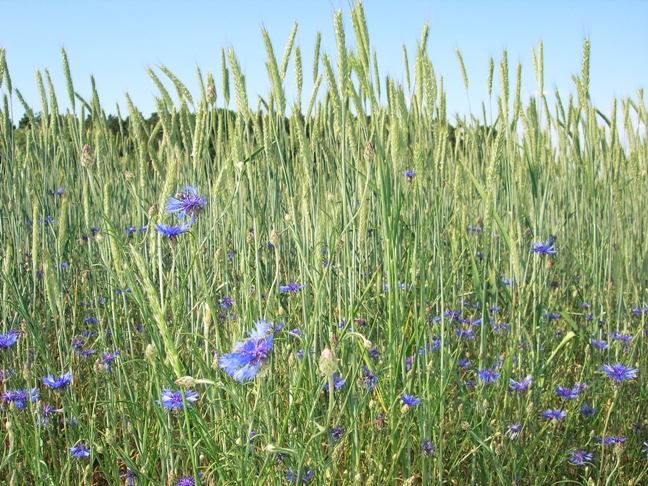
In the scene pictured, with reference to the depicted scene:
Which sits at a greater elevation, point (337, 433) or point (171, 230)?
point (171, 230)

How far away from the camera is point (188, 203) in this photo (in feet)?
3.90

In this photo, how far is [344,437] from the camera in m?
1.17

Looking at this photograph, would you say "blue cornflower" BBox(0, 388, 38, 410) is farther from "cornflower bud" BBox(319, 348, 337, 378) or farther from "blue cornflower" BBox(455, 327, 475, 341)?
"blue cornflower" BBox(455, 327, 475, 341)

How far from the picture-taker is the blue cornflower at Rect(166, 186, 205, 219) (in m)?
1.18

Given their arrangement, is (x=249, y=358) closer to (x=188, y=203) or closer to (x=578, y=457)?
(x=188, y=203)

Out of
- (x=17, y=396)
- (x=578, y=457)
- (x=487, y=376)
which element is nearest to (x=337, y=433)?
(x=487, y=376)

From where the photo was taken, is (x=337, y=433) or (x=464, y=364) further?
(x=464, y=364)

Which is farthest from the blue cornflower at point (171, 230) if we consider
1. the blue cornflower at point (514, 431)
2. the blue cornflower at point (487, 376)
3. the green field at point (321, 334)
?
the blue cornflower at point (514, 431)

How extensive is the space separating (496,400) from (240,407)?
0.73 metres

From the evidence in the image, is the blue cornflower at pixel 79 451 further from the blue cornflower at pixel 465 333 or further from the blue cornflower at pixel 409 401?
the blue cornflower at pixel 465 333

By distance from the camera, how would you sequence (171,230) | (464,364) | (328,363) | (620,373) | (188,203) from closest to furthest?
1. (328,363)
2. (171,230)
3. (188,203)
4. (620,373)
5. (464,364)

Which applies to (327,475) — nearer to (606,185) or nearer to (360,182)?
(360,182)

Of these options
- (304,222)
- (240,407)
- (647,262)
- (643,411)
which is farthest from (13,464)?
(647,262)

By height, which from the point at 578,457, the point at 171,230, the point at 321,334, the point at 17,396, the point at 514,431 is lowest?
the point at 578,457
